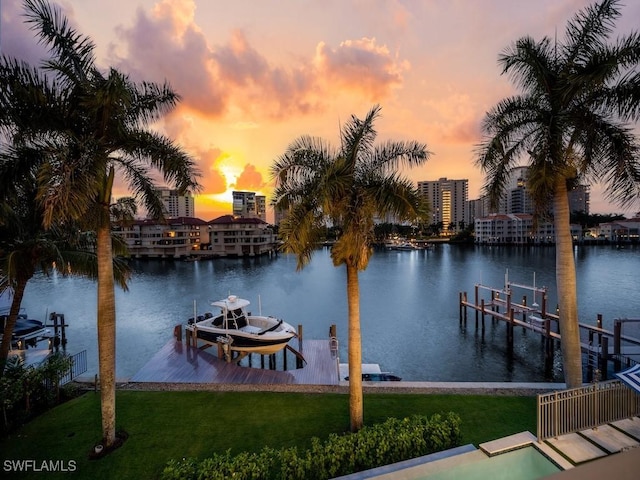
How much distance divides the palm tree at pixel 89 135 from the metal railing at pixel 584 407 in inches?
373

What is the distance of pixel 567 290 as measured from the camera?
371 inches

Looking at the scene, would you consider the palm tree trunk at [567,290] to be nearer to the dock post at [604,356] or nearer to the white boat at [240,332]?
the dock post at [604,356]

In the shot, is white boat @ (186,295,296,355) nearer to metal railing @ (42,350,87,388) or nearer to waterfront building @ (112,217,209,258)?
metal railing @ (42,350,87,388)

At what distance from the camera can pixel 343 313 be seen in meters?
32.8

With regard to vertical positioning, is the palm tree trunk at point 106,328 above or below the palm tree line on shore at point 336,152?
below

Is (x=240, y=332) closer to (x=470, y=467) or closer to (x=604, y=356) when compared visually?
(x=470, y=467)

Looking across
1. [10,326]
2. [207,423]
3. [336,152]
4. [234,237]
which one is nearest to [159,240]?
[234,237]

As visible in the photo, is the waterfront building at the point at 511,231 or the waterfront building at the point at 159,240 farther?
the waterfront building at the point at 511,231

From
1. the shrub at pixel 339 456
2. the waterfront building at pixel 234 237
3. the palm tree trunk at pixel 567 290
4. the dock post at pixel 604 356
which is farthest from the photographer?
the waterfront building at pixel 234 237

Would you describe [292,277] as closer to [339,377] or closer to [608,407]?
[339,377]

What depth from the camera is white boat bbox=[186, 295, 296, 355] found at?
53.9 feet

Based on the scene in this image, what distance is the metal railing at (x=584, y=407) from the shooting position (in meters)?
6.72

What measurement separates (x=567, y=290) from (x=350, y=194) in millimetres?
6893

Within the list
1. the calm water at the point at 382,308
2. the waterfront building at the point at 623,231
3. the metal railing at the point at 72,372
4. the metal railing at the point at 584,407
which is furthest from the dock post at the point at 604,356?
the waterfront building at the point at 623,231
